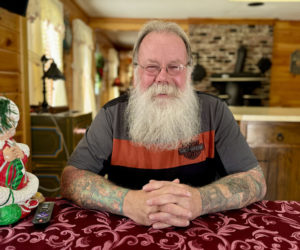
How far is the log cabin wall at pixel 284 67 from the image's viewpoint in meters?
6.63

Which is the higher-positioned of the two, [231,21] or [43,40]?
[231,21]

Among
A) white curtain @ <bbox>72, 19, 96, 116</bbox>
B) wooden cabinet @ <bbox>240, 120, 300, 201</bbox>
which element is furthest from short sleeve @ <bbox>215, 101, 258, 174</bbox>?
white curtain @ <bbox>72, 19, 96, 116</bbox>

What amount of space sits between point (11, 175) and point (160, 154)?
67cm

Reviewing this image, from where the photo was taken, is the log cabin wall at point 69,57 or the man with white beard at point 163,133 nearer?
the man with white beard at point 163,133

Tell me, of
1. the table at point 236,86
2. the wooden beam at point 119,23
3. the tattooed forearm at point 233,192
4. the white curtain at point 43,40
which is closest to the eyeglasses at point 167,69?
the tattooed forearm at point 233,192

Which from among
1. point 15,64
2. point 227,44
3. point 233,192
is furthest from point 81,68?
point 233,192

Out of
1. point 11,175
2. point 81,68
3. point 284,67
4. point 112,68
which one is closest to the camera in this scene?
point 11,175

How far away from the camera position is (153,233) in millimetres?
743

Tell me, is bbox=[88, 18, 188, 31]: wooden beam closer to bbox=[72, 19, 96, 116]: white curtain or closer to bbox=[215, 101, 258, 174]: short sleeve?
bbox=[72, 19, 96, 116]: white curtain

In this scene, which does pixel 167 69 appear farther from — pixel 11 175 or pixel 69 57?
pixel 69 57

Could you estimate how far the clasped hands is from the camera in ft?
2.58

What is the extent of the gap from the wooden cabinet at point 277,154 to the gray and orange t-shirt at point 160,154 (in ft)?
3.58

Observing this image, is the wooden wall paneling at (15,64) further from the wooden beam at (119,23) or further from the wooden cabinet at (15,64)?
the wooden beam at (119,23)

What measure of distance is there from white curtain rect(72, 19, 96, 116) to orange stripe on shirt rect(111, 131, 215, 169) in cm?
438
